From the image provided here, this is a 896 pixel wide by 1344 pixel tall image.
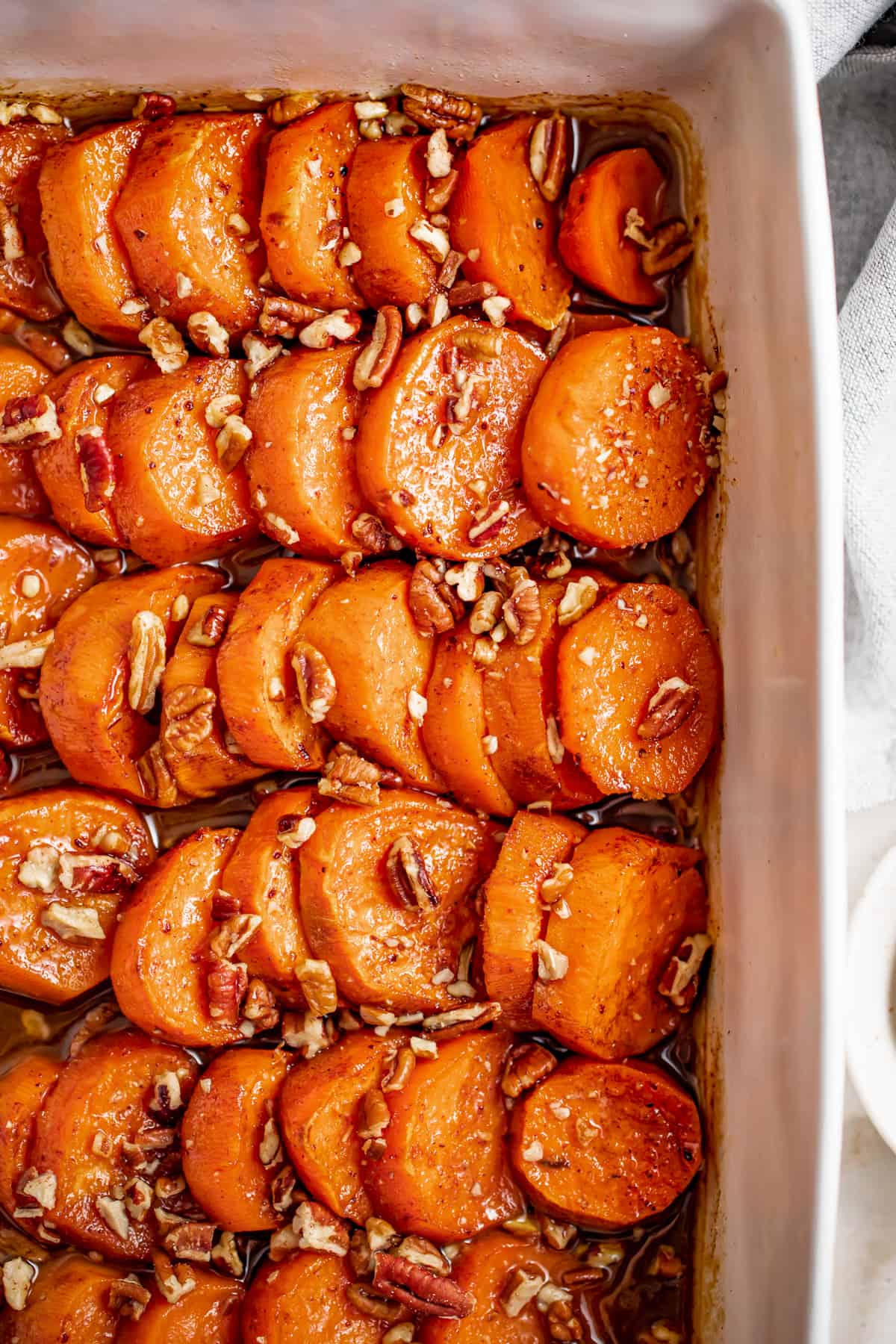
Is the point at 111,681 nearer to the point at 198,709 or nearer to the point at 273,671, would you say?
the point at 198,709

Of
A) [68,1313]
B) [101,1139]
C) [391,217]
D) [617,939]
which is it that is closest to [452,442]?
[391,217]

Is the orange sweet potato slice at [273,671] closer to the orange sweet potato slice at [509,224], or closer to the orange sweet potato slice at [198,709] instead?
the orange sweet potato slice at [198,709]

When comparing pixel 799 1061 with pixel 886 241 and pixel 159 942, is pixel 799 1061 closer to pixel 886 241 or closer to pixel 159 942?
pixel 159 942

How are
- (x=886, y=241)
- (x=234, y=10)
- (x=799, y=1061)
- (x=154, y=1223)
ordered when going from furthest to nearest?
(x=886, y=241) < (x=154, y=1223) < (x=234, y=10) < (x=799, y=1061)

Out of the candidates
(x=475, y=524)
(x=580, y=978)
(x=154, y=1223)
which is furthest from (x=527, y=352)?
(x=154, y=1223)

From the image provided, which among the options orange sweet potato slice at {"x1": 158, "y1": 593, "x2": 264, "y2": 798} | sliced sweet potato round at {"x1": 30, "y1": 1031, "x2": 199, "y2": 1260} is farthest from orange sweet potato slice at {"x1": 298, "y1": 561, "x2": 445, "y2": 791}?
sliced sweet potato round at {"x1": 30, "y1": 1031, "x2": 199, "y2": 1260}
